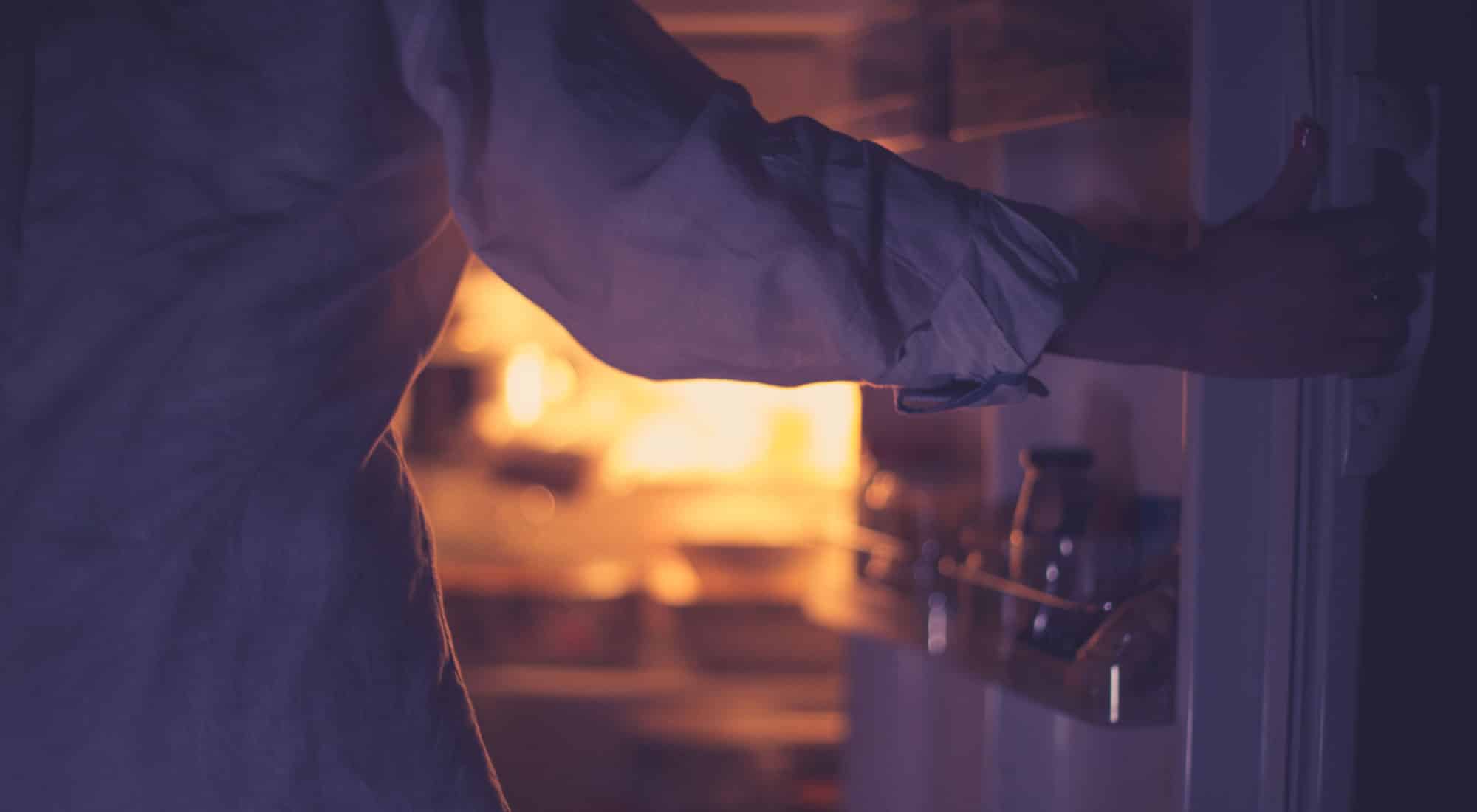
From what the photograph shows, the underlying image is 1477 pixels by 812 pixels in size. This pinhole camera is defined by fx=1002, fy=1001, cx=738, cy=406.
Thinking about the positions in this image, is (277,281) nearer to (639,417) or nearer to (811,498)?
(811,498)

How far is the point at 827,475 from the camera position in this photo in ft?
7.15

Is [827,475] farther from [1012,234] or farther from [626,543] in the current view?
[1012,234]

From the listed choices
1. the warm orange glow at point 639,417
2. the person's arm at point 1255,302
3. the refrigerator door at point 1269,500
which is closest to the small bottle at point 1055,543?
the refrigerator door at point 1269,500

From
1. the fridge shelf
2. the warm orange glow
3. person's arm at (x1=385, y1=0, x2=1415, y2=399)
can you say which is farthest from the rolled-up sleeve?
the warm orange glow

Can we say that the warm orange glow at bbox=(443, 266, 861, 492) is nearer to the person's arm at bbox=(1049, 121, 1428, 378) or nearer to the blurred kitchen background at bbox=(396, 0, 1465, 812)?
the blurred kitchen background at bbox=(396, 0, 1465, 812)

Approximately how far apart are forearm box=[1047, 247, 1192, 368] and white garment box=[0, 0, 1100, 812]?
1.0 inches

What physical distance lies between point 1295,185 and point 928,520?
66 centimetres

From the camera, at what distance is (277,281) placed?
1.78 feet

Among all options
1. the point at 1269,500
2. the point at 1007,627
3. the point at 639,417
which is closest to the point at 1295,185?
the point at 1269,500

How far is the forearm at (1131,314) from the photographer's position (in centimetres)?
54

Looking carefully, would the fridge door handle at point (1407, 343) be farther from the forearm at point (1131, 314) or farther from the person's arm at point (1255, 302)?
the forearm at point (1131, 314)

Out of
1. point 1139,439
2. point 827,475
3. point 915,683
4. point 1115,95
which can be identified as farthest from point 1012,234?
point 827,475

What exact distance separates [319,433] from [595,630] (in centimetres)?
159

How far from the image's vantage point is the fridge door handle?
2.05 feet
